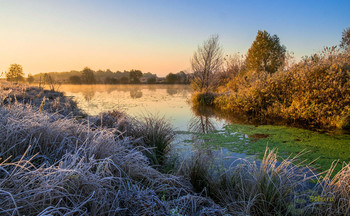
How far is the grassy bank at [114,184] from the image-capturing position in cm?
135

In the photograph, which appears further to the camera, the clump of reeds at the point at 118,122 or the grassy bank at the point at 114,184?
the clump of reeds at the point at 118,122

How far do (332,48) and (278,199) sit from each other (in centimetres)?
785

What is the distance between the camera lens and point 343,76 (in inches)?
250

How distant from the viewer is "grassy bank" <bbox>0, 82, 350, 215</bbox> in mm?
1351

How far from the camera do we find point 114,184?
185cm

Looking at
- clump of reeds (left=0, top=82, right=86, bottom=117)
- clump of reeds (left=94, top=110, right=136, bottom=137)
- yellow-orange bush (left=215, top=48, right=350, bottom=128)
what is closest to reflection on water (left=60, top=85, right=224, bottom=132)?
clump of reeds (left=94, top=110, right=136, bottom=137)

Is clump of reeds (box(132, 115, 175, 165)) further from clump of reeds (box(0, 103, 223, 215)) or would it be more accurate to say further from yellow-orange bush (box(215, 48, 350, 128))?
yellow-orange bush (box(215, 48, 350, 128))

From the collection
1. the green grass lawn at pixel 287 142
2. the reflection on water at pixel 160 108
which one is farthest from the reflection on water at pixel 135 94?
the green grass lawn at pixel 287 142

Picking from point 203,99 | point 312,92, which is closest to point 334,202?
point 312,92

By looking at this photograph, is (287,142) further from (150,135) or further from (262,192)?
(150,135)

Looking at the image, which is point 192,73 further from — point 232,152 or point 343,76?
point 232,152

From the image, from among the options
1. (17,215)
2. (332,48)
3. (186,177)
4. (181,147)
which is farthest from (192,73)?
(17,215)

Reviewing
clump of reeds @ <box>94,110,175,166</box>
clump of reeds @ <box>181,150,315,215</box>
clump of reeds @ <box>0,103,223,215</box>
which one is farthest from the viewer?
clump of reeds @ <box>94,110,175,166</box>

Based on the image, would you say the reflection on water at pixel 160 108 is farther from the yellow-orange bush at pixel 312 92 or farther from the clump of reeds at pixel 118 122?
the yellow-orange bush at pixel 312 92
